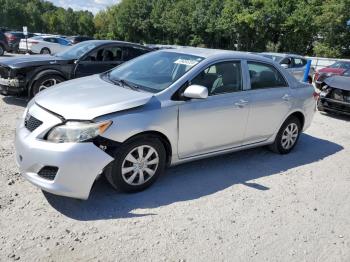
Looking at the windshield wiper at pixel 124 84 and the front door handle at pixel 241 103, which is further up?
the windshield wiper at pixel 124 84

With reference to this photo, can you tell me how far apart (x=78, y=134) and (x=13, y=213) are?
104 centimetres

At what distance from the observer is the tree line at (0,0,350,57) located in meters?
31.6

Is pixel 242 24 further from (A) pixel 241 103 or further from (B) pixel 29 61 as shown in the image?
(A) pixel 241 103

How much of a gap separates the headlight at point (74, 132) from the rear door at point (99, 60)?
16.5ft

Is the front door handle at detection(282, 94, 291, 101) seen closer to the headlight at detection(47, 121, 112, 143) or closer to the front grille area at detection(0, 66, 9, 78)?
the headlight at detection(47, 121, 112, 143)

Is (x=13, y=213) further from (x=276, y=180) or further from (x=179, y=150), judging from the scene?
(x=276, y=180)

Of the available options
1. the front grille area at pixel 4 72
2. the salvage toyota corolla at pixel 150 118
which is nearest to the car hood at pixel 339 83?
the salvage toyota corolla at pixel 150 118

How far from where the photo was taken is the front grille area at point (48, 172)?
375cm

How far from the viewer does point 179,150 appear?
15.2 ft

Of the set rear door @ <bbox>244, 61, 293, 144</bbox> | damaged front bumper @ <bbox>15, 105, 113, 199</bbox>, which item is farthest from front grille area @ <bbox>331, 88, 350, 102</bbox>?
damaged front bumper @ <bbox>15, 105, 113, 199</bbox>

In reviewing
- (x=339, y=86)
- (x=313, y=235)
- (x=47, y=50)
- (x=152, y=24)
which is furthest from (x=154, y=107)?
(x=152, y=24)

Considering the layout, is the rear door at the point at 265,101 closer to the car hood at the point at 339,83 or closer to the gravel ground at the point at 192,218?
the gravel ground at the point at 192,218

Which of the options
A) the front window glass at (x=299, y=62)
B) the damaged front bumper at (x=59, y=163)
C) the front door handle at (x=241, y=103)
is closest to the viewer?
the damaged front bumper at (x=59, y=163)

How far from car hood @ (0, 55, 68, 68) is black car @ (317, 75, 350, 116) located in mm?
6412
